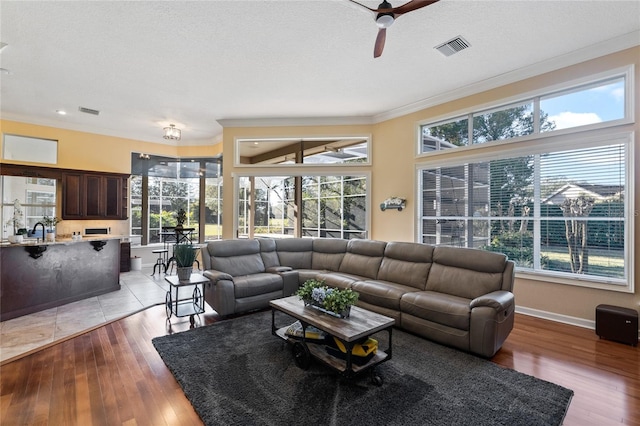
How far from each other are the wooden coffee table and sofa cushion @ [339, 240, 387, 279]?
1.63 metres

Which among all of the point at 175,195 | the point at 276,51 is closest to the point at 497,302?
the point at 276,51

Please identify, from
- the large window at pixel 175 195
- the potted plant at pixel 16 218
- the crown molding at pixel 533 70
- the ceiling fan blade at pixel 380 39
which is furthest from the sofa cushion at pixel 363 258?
the potted plant at pixel 16 218

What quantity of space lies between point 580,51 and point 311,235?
5.08 m

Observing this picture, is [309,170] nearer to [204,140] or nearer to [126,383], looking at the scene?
[204,140]

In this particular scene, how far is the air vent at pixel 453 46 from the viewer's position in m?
3.45

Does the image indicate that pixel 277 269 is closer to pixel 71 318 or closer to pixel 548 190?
pixel 71 318

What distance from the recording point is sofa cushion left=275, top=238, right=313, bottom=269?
5203 mm

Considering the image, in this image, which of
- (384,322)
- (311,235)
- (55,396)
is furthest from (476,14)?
(55,396)

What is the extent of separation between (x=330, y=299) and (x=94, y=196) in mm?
6590

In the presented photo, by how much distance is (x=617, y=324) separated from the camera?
10.7 ft

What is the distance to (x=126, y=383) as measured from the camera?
8.26 ft

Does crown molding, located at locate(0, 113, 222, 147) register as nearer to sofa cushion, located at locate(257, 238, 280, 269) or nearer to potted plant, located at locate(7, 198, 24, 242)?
potted plant, located at locate(7, 198, 24, 242)

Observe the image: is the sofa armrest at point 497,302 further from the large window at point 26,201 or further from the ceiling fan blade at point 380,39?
the large window at point 26,201

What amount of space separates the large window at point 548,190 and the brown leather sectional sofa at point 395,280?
1.16 m
